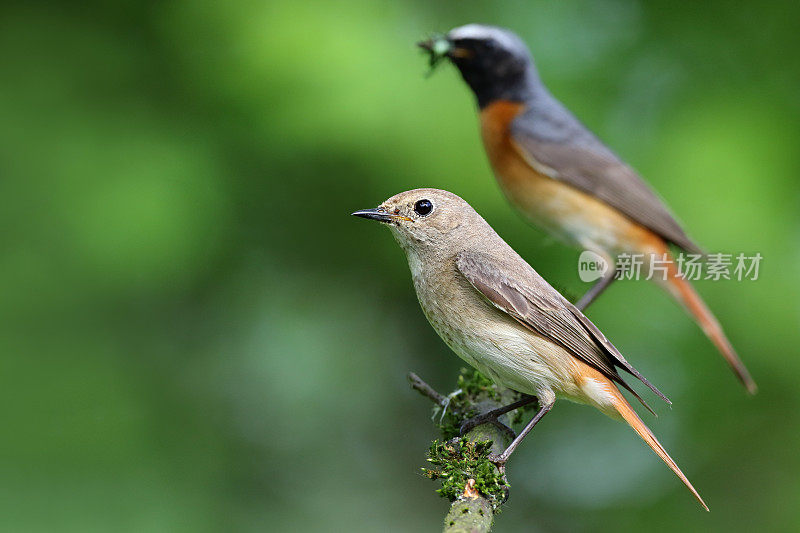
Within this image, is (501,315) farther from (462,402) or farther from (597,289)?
(597,289)

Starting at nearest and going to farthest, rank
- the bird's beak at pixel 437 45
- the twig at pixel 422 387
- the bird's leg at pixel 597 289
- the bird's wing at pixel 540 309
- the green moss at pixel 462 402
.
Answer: the bird's wing at pixel 540 309 < the twig at pixel 422 387 < the green moss at pixel 462 402 < the bird's leg at pixel 597 289 < the bird's beak at pixel 437 45

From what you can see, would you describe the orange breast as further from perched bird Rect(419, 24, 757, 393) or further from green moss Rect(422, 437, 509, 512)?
green moss Rect(422, 437, 509, 512)

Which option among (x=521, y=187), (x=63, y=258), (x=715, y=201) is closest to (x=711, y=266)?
(x=715, y=201)

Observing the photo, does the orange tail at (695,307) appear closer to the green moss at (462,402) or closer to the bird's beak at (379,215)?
the green moss at (462,402)

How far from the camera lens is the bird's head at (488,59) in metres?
4.91

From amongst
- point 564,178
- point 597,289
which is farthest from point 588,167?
point 597,289

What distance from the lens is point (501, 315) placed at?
3051mm

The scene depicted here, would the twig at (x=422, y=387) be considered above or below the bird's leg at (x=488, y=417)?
above

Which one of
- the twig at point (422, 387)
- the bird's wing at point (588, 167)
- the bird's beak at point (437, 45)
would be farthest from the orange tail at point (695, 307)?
the bird's beak at point (437, 45)

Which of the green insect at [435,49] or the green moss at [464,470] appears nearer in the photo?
the green moss at [464,470]

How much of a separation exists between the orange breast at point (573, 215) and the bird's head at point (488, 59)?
50 cm

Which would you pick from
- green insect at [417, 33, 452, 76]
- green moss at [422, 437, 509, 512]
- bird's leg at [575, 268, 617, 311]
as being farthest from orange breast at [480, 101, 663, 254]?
green moss at [422, 437, 509, 512]

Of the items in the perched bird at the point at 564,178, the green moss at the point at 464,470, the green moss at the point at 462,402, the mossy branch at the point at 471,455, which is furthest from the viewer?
the perched bird at the point at 564,178

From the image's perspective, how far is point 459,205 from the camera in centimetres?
308
